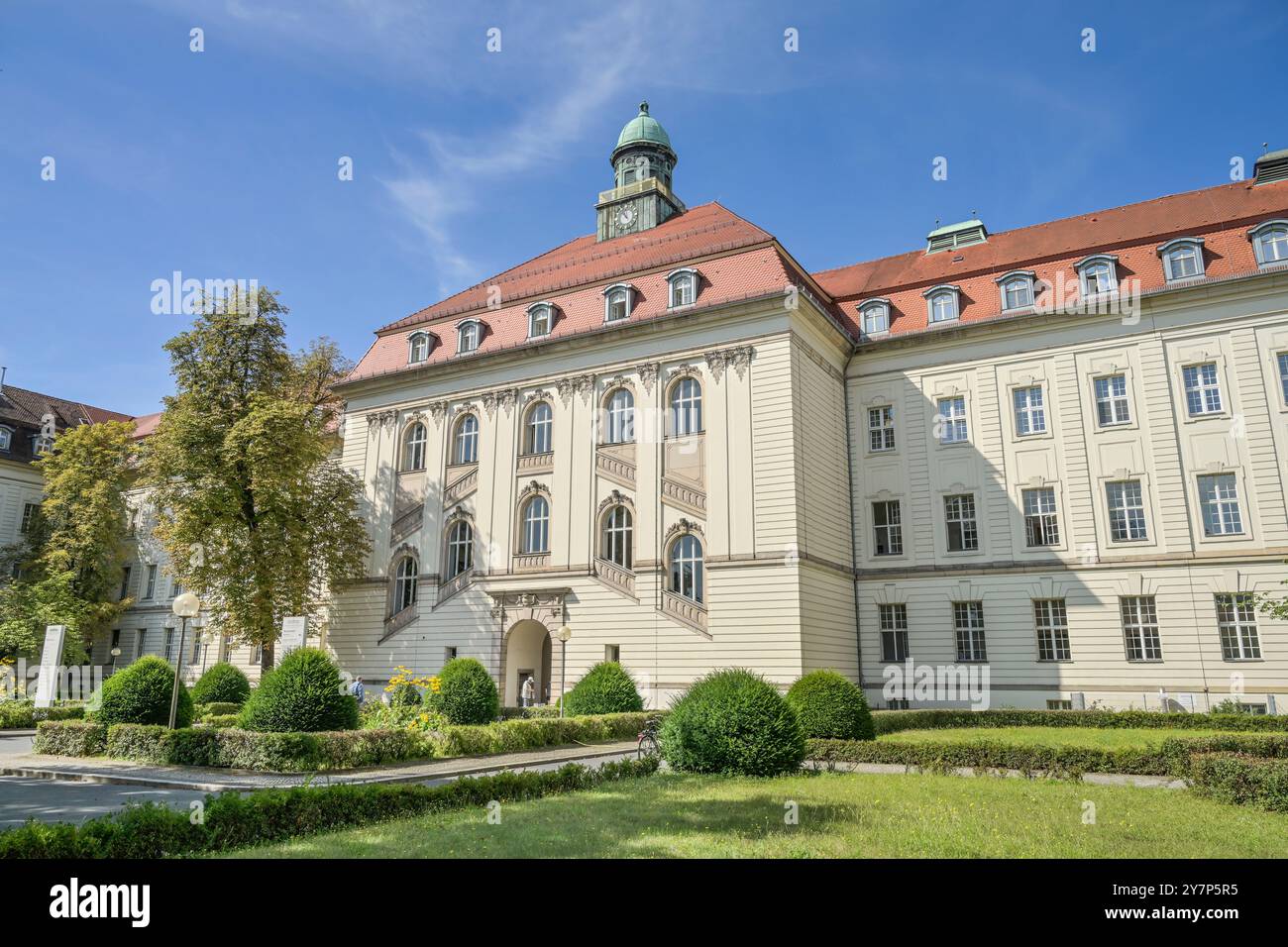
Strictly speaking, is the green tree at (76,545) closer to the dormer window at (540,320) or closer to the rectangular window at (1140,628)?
the dormer window at (540,320)

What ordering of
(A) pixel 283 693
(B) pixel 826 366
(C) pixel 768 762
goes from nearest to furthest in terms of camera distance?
1. (C) pixel 768 762
2. (A) pixel 283 693
3. (B) pixel 826 366

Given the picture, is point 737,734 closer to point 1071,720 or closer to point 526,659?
point 1071,720

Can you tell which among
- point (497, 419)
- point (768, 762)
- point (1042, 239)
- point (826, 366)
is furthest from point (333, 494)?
point (1042, 239)

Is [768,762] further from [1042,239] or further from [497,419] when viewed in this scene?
[1042,239]

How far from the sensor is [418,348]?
3800 cm

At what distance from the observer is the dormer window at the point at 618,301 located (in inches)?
1292

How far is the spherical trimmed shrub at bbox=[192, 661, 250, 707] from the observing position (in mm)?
30312

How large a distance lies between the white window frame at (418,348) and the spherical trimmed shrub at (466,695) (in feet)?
60.2

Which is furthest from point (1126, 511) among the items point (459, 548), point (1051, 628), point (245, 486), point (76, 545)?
point (76, 545)

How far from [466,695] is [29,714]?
53.1ft

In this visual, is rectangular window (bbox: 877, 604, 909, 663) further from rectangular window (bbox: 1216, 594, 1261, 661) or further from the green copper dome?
the green copper dome

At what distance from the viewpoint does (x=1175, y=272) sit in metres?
28.9

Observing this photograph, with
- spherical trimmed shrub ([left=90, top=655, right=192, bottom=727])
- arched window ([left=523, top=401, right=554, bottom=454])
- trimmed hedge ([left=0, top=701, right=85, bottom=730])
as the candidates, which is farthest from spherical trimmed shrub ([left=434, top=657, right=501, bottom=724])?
trimmed hedge ([left=0, top=701, right=85, bottom=730])
